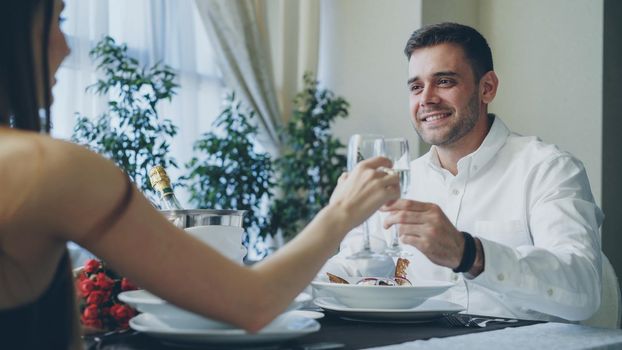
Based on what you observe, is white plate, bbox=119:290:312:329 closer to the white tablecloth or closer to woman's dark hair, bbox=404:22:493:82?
the white tablecloth

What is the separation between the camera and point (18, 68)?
808 millimetres

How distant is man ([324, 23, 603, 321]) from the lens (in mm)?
1473

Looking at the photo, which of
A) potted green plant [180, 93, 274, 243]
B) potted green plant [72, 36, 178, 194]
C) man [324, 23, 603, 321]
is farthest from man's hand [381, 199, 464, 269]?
potted green plant [180, 93, 274, 243]

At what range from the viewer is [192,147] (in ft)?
→ 12.5

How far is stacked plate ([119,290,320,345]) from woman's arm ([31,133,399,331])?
0.06m

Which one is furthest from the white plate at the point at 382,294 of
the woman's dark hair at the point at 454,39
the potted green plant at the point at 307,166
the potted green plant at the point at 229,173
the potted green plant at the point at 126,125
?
the potted green plant at the point at 307,166

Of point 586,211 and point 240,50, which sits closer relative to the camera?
point 586,211

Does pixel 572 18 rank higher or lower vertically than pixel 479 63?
higher

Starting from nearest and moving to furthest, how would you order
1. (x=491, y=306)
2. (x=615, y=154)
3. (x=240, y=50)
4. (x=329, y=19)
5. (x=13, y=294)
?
(x=13, y=294), (x=491, y=306), (x=615, y=154), (x=240, y=50), (x=329, y=19)

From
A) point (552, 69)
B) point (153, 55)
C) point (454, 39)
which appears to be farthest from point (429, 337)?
point (552, 69)

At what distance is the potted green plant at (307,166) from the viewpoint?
3.96 meters

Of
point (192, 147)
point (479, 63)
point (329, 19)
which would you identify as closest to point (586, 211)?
point (479, 63)

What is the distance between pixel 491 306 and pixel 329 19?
3.00 m

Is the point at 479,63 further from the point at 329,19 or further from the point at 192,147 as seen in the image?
the point at 329,19
